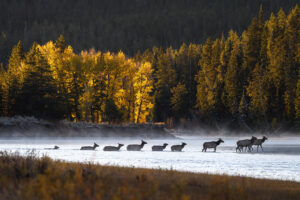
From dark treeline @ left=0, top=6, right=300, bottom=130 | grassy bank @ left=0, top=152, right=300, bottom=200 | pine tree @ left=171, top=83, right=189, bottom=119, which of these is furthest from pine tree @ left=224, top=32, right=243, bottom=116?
grassy bank @ left=0, top=152, right=300, bottom=200

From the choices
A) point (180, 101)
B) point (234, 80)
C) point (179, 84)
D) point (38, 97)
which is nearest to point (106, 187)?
point (38, 97)

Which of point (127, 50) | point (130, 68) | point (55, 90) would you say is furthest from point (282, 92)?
point (127, 50)

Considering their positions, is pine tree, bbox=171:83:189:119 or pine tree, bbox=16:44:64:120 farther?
pine tree, bbox=171:83:189:119

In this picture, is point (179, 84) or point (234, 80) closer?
point (234, 80)

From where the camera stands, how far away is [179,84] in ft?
301

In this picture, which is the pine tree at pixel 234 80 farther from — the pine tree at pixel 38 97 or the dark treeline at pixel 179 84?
the pine tree at pixel 38 97

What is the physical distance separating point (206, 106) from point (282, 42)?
18.1m

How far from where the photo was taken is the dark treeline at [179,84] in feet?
181


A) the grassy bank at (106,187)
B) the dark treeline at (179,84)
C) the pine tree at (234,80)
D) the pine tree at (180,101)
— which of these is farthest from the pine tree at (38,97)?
the grassy bank at (106,187)

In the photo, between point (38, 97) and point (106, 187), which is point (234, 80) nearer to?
point (38, 97)

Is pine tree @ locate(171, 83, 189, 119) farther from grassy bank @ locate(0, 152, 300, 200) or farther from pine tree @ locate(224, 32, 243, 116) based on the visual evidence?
grassy bank @ locate(0, 152, 300, 200)

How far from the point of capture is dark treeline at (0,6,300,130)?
55.1 metres

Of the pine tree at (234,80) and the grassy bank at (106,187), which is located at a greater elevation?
the pine tree at (234,80)

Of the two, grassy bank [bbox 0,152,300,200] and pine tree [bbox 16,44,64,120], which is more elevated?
pine tree [bbox 16,44,64,120]
